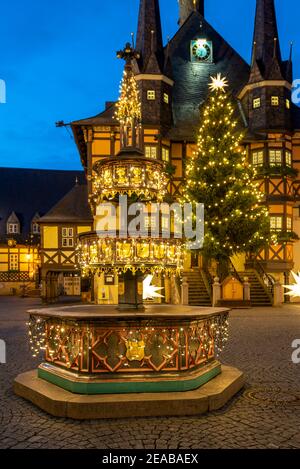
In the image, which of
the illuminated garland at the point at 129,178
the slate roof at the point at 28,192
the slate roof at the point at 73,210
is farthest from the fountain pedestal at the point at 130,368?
the slate roof at the point at 28,192

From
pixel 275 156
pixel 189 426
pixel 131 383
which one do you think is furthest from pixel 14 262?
pixel 189 426

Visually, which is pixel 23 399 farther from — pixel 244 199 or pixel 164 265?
pixel 244 199

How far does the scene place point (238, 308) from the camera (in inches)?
1014

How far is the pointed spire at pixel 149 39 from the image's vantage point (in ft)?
104

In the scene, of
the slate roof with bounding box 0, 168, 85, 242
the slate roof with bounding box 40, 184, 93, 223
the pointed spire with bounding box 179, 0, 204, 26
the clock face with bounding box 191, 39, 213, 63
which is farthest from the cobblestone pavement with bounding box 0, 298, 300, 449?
the pointed spire with bounding box 179, 0, 204, 26

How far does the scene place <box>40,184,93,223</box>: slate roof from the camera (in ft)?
116

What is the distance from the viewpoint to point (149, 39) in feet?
108

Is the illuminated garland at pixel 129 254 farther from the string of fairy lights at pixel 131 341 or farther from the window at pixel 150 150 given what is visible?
the window at pixel 150 150

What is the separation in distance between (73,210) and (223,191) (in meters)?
13.0

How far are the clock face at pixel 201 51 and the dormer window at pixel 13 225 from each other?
Answer: 2572 centimetres

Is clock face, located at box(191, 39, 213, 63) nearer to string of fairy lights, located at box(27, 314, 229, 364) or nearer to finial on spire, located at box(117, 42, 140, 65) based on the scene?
finial on spire, located at box(117, 42, 140, 65)

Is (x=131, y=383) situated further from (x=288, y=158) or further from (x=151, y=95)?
(x=288, y=158)

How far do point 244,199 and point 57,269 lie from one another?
1480 centimetres

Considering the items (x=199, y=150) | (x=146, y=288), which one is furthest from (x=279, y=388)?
(x=199, y=150)
